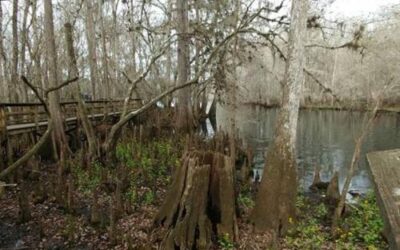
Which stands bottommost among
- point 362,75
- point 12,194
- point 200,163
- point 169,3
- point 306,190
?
point 306,190

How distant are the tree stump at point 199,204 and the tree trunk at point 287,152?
2.10 feet

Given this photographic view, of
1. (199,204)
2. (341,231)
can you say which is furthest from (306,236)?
(199,204)

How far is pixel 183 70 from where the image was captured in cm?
1404

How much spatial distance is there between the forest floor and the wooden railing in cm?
157

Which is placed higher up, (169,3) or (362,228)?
(169,3)

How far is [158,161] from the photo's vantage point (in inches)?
383

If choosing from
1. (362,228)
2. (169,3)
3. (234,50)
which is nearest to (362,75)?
(169,3)

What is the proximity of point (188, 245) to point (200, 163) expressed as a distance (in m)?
1.13

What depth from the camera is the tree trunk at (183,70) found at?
1320 cm

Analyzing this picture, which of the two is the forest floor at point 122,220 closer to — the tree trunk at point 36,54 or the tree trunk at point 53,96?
the tree trunk at point 53,96

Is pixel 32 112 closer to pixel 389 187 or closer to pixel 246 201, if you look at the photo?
pixel 246 201

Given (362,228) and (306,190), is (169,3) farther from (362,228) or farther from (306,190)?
(362,228)

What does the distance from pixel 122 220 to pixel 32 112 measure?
546cm

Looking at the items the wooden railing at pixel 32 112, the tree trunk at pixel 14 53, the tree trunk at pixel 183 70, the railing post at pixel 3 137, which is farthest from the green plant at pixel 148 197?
the tree trunk at pixel 14 53
